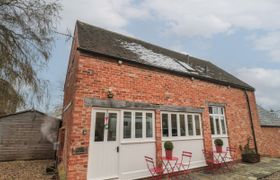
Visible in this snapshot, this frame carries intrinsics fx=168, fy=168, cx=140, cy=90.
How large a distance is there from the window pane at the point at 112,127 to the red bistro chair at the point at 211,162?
4.49m

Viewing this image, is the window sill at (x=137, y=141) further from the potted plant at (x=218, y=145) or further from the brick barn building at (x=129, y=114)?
the potted plant at (x=218, y=145)

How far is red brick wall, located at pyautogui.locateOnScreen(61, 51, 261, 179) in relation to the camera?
5135mm

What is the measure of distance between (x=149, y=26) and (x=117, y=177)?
6.54 meters

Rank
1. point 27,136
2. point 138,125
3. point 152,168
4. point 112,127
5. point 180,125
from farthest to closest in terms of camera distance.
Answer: point 27,136
point 180,125
point 138,125
point 152,168
point 112,127

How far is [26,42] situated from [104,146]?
177 inches

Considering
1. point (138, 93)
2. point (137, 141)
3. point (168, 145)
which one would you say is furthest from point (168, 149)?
point (138, 93)

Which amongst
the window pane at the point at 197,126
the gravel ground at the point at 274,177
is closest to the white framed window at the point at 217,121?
the window pane at the point at 197,126

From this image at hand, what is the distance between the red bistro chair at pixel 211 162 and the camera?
750cm

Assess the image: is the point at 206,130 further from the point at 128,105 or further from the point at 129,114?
the point at 128,105

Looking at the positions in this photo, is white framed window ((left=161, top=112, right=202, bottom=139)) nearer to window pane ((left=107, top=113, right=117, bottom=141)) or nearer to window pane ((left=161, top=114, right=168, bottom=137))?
window pane ((left=161, top=114, right=168, bottom=137))

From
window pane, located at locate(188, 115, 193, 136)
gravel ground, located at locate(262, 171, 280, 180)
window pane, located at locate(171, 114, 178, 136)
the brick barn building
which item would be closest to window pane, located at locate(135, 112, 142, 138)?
the brick barn building

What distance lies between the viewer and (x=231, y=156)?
348 inches

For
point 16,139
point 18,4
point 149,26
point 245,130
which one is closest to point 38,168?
point 16,139

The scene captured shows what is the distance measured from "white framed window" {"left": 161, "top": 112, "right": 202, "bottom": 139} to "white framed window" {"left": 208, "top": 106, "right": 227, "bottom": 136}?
1.02 m
